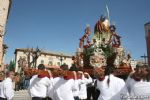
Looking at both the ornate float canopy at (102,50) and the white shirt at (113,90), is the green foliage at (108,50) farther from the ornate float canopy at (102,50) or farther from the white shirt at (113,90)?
the white shirt at (113,90)

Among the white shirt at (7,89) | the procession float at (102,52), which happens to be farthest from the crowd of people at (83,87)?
the procession float at (102,52)

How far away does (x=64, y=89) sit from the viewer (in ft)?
24.9

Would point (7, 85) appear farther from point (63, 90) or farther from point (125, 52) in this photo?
point (125, 52)

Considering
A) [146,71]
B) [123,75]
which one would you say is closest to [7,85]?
→ [146,71]

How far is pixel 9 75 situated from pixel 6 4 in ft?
110

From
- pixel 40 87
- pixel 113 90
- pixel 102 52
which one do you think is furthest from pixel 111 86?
pixel 102 52

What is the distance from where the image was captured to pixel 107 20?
26.5m

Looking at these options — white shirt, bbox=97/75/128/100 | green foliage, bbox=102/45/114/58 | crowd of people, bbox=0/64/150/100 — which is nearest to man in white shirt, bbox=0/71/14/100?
crowd of people, bbox=0/64/150/100

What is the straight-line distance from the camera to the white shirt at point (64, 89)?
754cm

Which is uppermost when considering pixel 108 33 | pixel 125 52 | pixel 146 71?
pixel 108 33

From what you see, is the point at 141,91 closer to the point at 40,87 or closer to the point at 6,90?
the point at 40,87

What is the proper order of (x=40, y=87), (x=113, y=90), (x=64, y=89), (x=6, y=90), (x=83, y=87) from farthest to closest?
(x=83, y=87)
(x=6, y=90)
(x=40, y=87)
(x=64, y=89)
(x=113, y=90)

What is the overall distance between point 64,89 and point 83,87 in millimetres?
2929

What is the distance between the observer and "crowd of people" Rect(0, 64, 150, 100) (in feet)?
18.1
